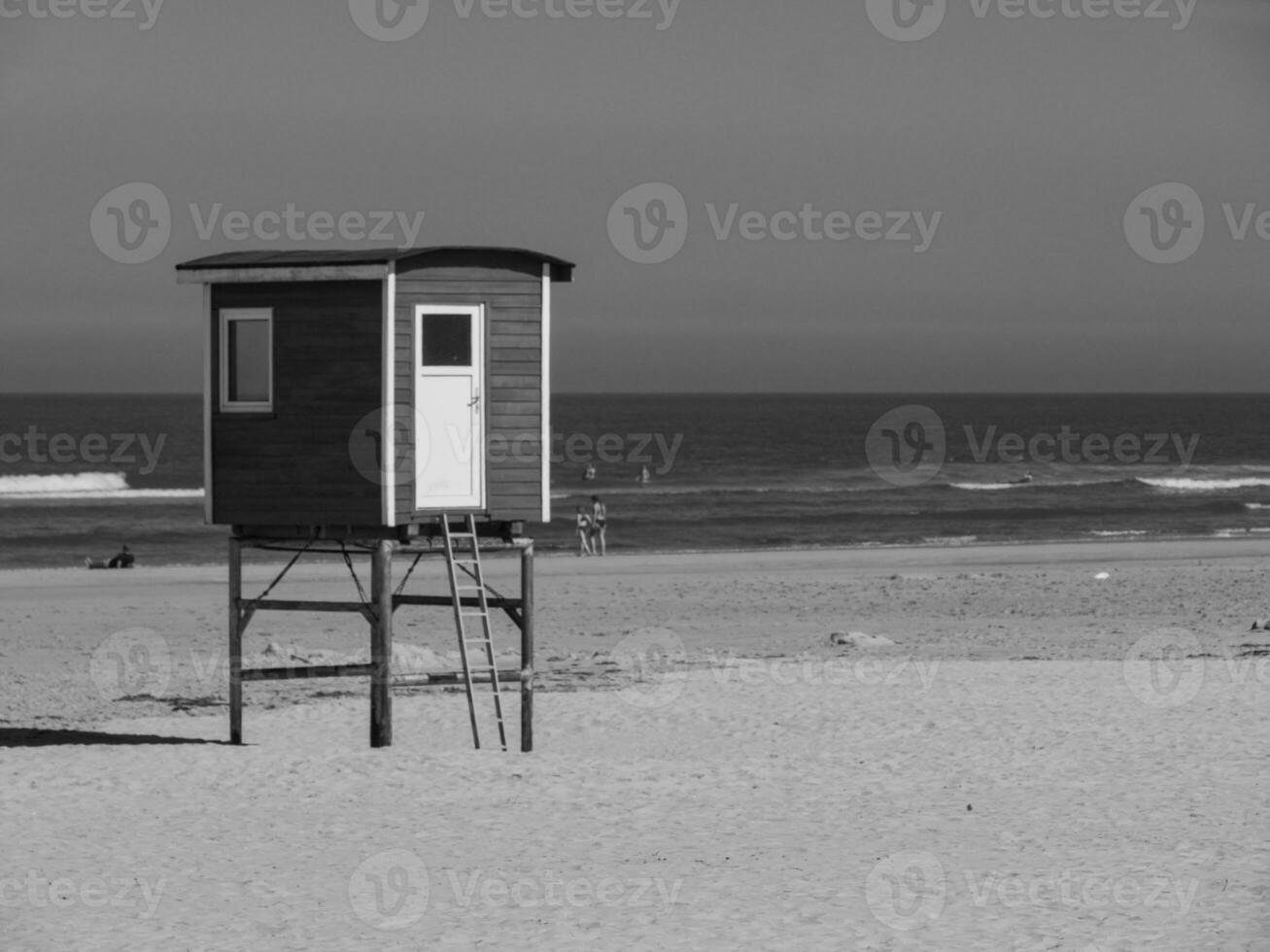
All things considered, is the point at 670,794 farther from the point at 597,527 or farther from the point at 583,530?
the point at 597,527

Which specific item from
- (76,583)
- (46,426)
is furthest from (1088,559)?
(46,426)

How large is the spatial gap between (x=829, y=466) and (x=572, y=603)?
63.3 meters

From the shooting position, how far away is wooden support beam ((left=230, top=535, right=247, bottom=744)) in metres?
18.6

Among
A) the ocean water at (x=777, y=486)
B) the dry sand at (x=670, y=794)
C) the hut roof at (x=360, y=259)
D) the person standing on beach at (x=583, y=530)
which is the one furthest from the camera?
the ocean water at (x=777, y=486)

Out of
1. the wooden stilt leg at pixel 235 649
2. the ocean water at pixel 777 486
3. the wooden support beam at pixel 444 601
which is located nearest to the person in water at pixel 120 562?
the ocean water at pixel 777 486

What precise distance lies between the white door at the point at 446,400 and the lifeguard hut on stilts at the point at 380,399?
0.05 ft

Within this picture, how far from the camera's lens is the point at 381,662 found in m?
18.4

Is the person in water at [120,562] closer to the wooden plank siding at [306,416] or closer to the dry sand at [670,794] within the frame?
the dry sand at [670,794]

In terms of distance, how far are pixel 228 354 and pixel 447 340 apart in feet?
7.93

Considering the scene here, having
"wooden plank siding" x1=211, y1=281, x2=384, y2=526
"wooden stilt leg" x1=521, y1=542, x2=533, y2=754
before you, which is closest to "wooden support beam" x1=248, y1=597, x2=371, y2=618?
"wooden plank siding" x1=211, y1=281, x2=384, y2=526

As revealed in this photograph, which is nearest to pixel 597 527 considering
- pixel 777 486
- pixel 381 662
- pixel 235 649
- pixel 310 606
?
pixel 235 649

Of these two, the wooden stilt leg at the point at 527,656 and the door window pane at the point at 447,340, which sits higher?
the door window pane at the point at 447,340

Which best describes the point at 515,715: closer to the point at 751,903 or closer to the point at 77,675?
the point at 77,675

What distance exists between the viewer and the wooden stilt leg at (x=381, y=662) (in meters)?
18.4
